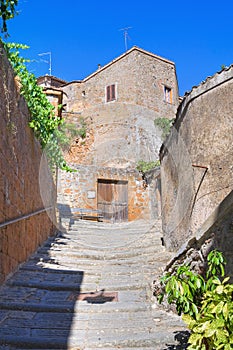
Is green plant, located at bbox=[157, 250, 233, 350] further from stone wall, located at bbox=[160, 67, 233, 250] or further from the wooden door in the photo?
the wooden door

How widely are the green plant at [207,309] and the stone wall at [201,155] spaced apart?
221 centimetres

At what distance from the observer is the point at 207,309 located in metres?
2.00

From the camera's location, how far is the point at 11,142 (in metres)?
4.43

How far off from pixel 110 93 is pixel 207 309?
2038 cm

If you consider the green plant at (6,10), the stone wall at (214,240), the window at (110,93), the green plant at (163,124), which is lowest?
the stone wall at (214,240)

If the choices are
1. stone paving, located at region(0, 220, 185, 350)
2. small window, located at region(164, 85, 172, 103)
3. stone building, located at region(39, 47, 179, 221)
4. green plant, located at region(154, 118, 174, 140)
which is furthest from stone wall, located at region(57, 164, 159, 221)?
small window, located at region(164, 85, 172, 103)

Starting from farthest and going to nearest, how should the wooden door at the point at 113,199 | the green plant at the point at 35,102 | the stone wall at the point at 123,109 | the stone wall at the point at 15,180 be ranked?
the stone wall at the point at 123,109, the wooden door at the point at 113,199, the green plant at the point at 35,102, the stone wall at the point at 15,180

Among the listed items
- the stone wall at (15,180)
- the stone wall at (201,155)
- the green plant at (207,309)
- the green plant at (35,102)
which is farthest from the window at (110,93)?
the green plant at (207,309)

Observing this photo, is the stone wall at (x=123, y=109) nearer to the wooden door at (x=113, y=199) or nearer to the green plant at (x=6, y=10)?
the wooden door at (x=113, y=199)

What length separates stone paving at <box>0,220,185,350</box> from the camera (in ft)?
8.98

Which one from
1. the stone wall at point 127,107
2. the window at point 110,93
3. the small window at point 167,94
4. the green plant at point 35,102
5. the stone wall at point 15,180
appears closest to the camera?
the stone wall at point 15,180

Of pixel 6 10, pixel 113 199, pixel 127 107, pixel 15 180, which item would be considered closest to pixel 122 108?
Answer: pixel 127 107

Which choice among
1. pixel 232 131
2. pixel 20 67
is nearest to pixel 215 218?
pixel 232 131

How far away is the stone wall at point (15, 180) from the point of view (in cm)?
399
